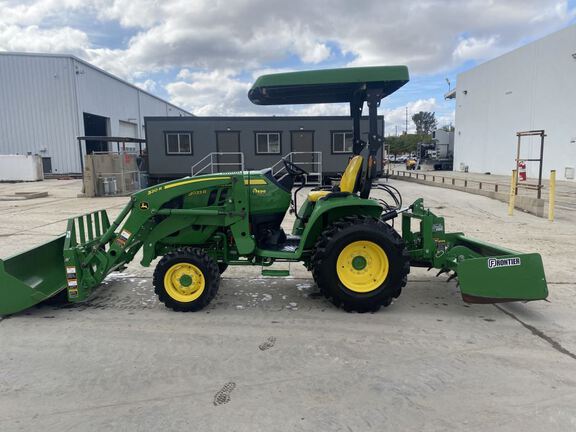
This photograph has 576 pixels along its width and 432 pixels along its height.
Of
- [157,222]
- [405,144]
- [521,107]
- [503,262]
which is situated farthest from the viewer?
[405,144]

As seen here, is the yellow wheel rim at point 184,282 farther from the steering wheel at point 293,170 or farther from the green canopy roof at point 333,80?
the green canopy roof at point 333,80

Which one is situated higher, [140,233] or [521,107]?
[521,107]

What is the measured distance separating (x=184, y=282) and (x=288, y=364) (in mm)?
1551

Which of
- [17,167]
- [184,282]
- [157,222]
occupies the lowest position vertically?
[184,282]

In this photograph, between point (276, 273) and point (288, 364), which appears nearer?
point (288, 364)

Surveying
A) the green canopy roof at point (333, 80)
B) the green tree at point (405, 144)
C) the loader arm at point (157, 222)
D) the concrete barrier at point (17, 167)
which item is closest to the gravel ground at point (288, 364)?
the loader arm at point (157, 222)

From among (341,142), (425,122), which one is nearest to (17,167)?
(341,142)

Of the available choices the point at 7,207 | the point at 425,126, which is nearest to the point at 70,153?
the point at 7,207

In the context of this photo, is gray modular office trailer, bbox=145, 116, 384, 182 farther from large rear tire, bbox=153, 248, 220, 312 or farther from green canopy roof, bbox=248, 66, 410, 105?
large rear tire, bbox=153, 248, 220, 312

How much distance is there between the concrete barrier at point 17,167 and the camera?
83.8 ft

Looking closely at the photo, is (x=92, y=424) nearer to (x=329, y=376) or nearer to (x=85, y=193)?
(x=329, y=376)

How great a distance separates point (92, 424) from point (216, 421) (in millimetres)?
741

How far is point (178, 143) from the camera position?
18.4 m

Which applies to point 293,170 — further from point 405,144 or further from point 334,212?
point 405,144
